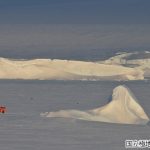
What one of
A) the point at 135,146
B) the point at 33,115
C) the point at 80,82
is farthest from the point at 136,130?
the point at 80,82

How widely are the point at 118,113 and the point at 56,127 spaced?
142 cm

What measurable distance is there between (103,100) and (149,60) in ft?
28.7

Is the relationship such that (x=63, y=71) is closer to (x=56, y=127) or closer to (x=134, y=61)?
(x=134, y=61)

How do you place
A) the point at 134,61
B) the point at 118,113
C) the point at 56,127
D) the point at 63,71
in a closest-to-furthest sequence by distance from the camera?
the point at 56,127
the point at 118,113
the point at 63,71
the point at 134,61

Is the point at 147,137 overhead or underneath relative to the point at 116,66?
underneath

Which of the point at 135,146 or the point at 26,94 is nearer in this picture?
the point at 135,146

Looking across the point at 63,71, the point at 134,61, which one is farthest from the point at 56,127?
the point at 134,61

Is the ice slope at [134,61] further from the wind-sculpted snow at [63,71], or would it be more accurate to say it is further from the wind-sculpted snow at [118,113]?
the wind-sculpted snow at [118,113]

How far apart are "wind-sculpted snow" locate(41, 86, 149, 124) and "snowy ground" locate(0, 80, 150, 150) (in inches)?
14.5

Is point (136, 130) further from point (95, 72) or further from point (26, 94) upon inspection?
point (95, 72)

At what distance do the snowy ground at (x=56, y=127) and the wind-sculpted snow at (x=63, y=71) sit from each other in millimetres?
4914

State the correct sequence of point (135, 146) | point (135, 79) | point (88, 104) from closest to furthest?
point (135, 146) → point (88, 104) → point (135, 79)

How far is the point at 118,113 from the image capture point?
10.1 meters

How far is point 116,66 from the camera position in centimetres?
2028
